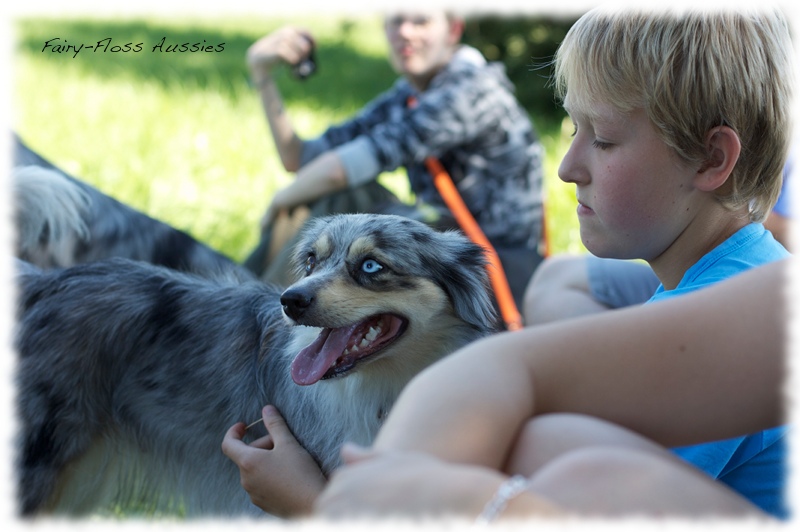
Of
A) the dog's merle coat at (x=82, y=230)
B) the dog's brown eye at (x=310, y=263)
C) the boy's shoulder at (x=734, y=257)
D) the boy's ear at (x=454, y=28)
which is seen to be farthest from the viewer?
the boy's ear at (x=454, y=28)

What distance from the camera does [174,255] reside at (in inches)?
136

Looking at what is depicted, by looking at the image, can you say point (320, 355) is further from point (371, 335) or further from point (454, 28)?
point (454, 28)

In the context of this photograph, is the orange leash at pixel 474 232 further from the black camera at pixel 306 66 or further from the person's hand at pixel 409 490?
the person's hand at pixel 409 490

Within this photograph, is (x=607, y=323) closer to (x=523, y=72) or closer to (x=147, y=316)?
(x=147, y=316)

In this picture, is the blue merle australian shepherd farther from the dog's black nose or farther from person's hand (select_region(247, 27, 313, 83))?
person's hand (select_region(247, 27, 313, 83))

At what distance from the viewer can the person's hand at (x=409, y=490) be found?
103 cm

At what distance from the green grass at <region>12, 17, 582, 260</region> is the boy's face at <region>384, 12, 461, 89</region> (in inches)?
51.9

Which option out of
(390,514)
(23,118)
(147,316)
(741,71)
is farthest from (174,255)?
(23,118)

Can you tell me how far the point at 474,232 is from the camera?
3.75 meters

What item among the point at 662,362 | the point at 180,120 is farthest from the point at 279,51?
the point at 662,362

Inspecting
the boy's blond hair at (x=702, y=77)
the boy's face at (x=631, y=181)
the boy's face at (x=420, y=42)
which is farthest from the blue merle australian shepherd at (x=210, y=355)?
the boy's face at (x=420, y=42)

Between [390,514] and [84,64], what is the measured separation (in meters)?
8.04

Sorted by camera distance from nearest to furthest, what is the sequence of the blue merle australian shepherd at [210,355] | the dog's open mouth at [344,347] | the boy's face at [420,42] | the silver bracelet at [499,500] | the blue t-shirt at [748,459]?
the silver bracelet at [499,500]
the blue t-shirt at [748,459]
the dog's open mouth at [344,347]
the blue merle australian shepherd at [210,355]
the boy's face at [420,42]

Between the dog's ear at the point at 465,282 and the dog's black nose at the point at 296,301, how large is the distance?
416 mm
